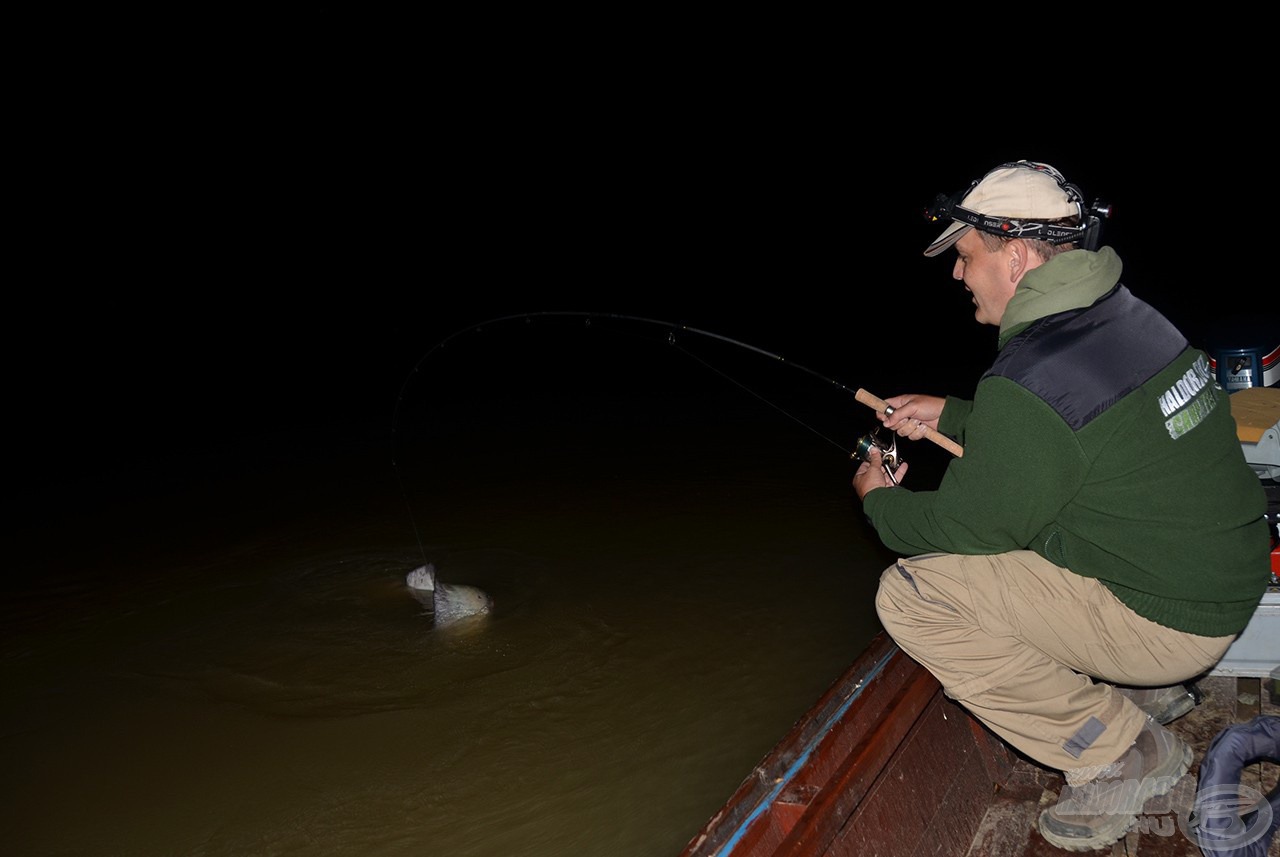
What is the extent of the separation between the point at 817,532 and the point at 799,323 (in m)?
18.9

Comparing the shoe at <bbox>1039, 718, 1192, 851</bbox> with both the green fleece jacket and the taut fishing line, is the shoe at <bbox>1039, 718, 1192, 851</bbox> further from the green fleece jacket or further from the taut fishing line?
Result: the taut fishing line

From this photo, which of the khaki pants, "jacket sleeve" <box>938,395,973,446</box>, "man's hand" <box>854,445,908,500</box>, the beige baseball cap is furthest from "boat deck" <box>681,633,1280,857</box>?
the beige baseball cap

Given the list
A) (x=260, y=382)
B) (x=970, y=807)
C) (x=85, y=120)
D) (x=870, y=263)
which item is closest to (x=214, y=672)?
(x=970, y=807)

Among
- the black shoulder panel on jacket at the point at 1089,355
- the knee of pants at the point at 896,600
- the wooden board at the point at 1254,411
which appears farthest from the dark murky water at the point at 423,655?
the black shoulder panel on jacket at the point at 1089,355

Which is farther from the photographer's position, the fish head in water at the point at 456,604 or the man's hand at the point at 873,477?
the fish head in water at the point at 456,604

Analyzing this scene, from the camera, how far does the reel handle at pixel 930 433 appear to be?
7.64ft

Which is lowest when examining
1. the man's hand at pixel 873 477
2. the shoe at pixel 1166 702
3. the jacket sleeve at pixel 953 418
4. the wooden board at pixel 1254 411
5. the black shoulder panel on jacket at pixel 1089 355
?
the shoe at pixel 1166 702

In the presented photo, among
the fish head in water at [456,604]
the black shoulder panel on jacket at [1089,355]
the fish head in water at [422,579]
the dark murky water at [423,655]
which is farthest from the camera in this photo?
the fish head in water at [422,579]

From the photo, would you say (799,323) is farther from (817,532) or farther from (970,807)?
(970,807)

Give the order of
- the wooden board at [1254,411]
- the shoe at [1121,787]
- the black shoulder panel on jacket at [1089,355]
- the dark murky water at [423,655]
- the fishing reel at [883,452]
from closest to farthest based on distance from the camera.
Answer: the black shoulder panel on jacket at [1089,355], the shoe at [1121,787], the fishing reel at [883,452], the wooden board at [1254,411], the dark murky water at [423,655]

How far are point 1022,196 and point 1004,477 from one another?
0.65 metres

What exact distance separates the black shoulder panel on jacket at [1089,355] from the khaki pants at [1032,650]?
1.70 feet

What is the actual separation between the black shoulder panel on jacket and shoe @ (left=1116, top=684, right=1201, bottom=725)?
1.10m

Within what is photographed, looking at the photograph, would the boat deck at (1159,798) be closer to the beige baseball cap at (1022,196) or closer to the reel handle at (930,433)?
the reel handle at (930,433)
